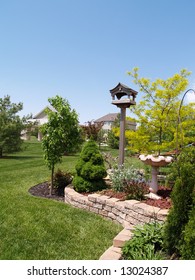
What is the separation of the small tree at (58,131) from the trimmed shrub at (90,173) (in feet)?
2.85

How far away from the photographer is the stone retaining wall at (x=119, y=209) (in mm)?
4418

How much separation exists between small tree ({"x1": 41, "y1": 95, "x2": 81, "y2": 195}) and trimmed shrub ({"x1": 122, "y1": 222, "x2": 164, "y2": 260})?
12.5 ft

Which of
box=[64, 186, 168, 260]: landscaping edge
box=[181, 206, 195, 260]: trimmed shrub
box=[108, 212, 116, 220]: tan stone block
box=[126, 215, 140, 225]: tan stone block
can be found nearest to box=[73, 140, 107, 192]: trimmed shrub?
box=[64, 186, 168, 260]: landscaping edge

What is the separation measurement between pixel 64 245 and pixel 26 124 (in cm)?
1567

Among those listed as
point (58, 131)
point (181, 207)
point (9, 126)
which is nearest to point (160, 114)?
point (58, 131)

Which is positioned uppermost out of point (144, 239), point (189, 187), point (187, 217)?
point (189, 187)

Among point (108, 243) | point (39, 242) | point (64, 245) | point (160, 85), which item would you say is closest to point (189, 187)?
point (108, 243)

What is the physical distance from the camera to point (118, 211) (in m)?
5.05

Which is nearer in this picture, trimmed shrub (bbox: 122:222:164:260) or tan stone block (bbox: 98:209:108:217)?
trimmed shrub (bbox: 122:222:164:260)

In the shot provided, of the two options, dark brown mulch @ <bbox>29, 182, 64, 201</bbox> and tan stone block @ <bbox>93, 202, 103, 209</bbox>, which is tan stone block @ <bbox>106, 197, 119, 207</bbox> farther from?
dark brown mulch @ <bbox>29, 182, 64, 201</bbox>

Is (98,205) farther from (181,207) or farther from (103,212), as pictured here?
(181,207)

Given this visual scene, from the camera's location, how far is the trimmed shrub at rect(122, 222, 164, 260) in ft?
10.4
